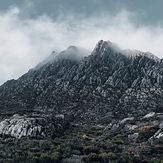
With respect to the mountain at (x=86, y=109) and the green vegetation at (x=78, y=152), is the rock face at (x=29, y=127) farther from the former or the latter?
the green vegetation at (x=78, y=152)

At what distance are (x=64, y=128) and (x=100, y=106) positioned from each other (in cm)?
5778

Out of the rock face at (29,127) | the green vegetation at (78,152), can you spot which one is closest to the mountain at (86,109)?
the rock face at (29,127)

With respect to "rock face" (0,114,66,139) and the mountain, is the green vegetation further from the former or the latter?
the mountain

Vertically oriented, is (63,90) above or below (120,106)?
above

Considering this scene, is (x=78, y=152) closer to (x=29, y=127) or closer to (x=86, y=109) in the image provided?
(x=29, y=127)

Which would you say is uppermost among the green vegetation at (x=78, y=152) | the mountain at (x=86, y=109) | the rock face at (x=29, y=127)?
the mountain at (x=86, y=109)

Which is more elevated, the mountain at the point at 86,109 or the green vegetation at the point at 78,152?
the mountain at the point at 86,109

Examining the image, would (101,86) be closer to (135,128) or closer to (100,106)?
(100,106)

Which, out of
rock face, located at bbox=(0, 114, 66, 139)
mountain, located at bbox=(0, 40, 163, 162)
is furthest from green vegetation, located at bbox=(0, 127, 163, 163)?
mountain, located at bbox=(0, 40, 163, 162)

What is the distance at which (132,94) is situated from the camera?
183m

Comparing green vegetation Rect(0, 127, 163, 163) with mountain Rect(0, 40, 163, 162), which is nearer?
green vegetation Rect(0, 127, 163, 163)

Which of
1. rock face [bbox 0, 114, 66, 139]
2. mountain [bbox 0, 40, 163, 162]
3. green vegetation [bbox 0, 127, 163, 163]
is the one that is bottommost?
green vegetation [bbox 0, 127, 163, 163]

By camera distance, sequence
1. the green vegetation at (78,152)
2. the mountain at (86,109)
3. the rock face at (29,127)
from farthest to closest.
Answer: the mountain at (86,109) < the rock face at (29,127) < the green vegetation at (78,152)

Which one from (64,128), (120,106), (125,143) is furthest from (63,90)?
(125,143)
